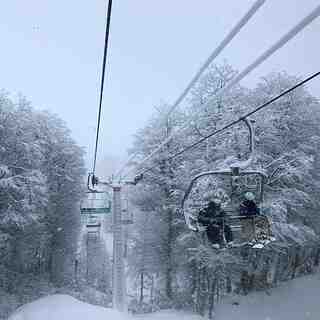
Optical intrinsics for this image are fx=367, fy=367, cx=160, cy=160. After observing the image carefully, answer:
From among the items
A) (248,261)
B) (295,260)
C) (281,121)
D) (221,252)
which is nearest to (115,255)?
(221,252)

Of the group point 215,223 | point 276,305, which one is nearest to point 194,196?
point 276,305

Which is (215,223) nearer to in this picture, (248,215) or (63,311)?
(248,215)

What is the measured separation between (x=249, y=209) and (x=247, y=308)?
1221 centimetres

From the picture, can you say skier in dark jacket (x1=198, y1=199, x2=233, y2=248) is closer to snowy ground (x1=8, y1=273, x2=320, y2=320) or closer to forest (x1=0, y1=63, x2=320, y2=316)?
forest (x1=0, y1=63, x2=320, y2=316)

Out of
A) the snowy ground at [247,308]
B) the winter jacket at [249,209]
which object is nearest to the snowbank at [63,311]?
the snowy ground at [247,308]

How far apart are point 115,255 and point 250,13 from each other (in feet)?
36.1

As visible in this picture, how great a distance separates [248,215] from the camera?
6.60 metres

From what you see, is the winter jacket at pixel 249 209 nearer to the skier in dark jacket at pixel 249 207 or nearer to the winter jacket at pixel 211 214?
the skier in dark jacket at pixel 249 207

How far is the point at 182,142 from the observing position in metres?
20.6

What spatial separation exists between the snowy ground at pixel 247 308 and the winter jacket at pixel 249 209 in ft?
29.5

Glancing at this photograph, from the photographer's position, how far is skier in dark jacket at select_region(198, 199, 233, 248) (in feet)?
21.8

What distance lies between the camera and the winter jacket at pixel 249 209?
664cm

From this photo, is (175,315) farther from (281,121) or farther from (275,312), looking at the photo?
(281,121)

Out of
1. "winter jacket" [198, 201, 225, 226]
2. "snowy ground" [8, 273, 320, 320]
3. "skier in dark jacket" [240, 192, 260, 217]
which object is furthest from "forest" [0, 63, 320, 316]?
"winter jacket" [198, 201, 225, 226]
